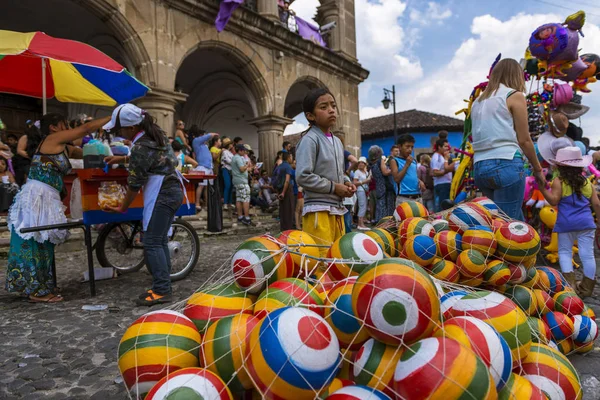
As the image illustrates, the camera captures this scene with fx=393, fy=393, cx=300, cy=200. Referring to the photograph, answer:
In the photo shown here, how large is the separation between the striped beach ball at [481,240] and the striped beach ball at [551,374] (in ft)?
2.50

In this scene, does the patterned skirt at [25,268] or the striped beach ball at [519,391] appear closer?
the striped beach ball at [519,391]

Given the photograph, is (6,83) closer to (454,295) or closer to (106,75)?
(106,75)

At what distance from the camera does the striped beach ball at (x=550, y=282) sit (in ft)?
8.14

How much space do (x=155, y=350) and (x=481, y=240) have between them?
1833 millimetres

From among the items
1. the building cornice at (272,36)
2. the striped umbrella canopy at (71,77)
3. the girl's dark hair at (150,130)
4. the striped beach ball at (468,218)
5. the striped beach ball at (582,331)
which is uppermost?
the building cornice at (272,36)

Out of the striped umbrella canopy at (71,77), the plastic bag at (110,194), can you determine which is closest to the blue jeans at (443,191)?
the striped umbrella canopy at (71,77)

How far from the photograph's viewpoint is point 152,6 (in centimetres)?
916

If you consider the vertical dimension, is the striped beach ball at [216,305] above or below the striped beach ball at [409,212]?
below

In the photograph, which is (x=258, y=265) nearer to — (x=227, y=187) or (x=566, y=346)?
(x=566, y=346)

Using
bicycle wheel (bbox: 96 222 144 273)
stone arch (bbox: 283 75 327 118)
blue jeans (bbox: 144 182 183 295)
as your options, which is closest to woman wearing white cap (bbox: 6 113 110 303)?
bicycle wheel (bbox: 96 222 144 273)

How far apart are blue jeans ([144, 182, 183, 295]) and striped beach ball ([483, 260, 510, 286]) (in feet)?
8.85

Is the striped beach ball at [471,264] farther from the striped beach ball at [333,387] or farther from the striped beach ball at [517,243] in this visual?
the striped beach ball at [333,387]

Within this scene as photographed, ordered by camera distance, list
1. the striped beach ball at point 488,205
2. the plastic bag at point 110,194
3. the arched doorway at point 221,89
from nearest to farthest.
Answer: the striped beach ball at point 488,205 → the plastic bag at point 110,194 → the arched doorway at point 221,89

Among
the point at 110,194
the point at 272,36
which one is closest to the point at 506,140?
the point at 110,194
